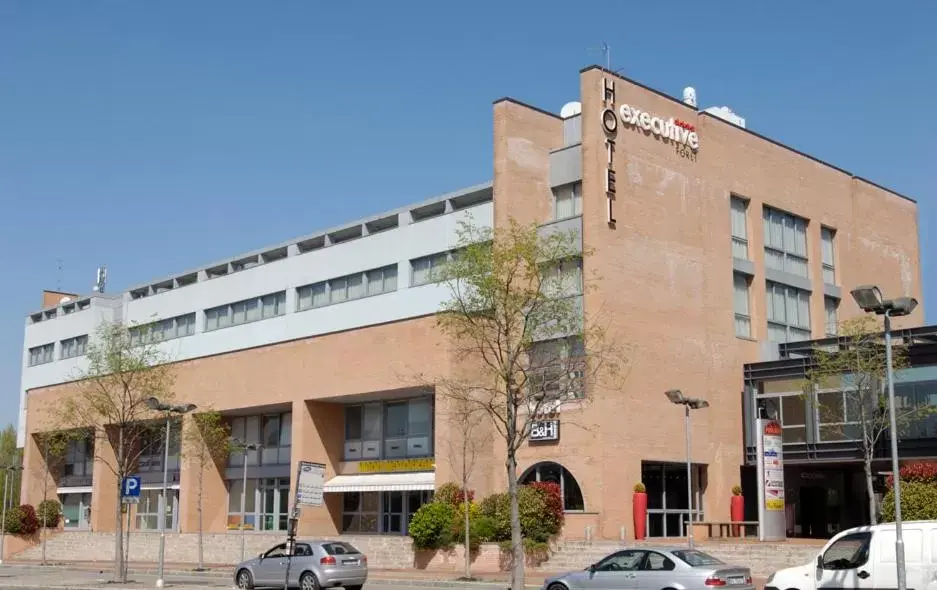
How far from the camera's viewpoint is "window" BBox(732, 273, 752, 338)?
45531mm

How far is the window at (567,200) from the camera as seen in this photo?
140 feet

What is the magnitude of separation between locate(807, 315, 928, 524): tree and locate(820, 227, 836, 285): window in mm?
10418

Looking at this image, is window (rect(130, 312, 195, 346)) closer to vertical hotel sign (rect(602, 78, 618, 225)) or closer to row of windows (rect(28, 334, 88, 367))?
row of windows (rect(28, 334, 88, 367))

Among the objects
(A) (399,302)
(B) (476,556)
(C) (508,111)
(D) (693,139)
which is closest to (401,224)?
(A) (399,302)

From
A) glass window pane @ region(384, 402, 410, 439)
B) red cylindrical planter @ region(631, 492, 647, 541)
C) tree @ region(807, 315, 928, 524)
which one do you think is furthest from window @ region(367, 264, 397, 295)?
tree @ region(807, 315, 928, 524)

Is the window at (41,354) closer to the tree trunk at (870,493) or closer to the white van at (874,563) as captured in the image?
the tree trunk at (870,493)

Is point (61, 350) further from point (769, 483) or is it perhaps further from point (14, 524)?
point (769, 483)

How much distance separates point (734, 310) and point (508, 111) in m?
12.4

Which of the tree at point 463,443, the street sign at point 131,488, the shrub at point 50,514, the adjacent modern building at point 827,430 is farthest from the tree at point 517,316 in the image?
the shrub at point 50,514

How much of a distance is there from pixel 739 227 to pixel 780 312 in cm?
432

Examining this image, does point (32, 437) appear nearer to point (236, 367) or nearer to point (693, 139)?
point (236, 367)

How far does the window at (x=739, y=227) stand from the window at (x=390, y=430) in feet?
47.6

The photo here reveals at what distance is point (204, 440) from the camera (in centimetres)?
5225

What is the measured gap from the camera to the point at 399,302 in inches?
1917
